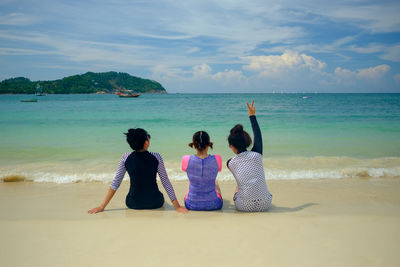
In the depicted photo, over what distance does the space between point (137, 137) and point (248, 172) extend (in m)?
1.62

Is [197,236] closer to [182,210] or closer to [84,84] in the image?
[182,210]

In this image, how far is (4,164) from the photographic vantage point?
7.86 metres

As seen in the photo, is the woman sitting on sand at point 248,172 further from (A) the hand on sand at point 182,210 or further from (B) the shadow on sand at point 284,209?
(A) the hand on sand at point 182,210

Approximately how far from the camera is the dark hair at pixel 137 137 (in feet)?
12.3

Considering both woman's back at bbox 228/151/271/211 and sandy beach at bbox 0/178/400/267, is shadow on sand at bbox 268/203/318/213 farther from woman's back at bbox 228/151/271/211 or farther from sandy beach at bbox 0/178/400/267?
woman's back at bbox 228/151/271/211

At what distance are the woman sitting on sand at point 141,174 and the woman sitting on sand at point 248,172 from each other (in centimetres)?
88

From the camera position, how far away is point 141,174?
387 centimetres

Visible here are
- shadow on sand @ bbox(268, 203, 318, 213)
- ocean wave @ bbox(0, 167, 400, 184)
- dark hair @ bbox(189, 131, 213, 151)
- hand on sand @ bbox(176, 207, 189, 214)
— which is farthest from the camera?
ocean wave @ bbox(0, 167, 400, 184)

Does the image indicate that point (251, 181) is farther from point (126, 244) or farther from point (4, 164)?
point (4, 164)

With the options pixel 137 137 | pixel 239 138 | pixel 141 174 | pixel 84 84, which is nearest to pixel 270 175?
pixel 239 138

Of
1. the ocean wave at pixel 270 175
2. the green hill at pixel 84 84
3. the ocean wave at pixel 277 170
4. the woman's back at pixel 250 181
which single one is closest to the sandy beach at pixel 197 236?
the woman's back at pixel 250 181

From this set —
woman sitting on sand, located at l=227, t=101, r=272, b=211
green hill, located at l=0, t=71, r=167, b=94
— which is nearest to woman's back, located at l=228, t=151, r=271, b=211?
woman sitting on sand, located at l=227, t=101, r=272, b=211

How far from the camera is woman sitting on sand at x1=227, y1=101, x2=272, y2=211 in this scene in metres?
3.76

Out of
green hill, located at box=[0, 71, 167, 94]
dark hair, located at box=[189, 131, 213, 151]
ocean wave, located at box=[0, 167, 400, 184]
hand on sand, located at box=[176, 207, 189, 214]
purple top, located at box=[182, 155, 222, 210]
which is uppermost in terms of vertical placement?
green hill, located at box=[0, 71, 167, 94]
